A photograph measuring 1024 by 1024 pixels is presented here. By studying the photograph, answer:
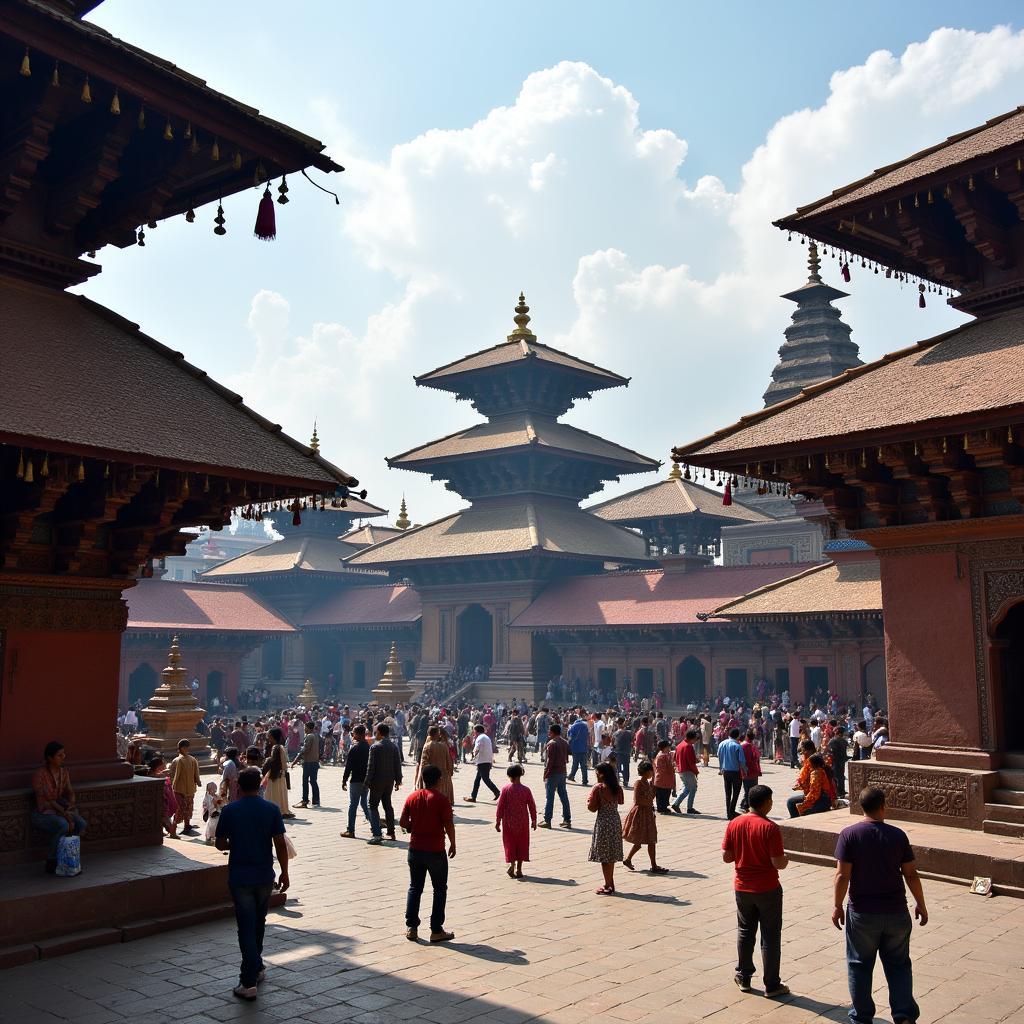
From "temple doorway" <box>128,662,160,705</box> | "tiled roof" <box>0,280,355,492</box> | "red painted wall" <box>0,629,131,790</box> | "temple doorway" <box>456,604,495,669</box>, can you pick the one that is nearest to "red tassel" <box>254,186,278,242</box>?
"tiled roof" <box>0,280,355,492</box>

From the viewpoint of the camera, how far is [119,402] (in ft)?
31.7

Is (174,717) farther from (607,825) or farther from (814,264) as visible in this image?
(814,264)

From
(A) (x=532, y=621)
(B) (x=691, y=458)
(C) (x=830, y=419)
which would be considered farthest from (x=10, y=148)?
(A) (x=532, y=621)

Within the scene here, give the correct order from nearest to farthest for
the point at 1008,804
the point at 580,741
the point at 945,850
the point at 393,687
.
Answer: the point at 945,850
the point at 1008,804
the point at 580,741
the point at 393,687

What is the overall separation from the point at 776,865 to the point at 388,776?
7.67 m

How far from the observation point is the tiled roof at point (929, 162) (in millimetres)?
12273

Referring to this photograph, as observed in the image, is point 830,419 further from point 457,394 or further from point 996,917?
point 457,394

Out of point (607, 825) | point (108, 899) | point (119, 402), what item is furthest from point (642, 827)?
point (119, 402)

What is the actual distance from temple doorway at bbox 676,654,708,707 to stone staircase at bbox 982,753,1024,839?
2228 cm

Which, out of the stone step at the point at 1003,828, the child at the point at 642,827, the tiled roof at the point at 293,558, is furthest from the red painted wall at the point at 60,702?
the tiled roof at the point at 293,558

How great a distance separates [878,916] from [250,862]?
13.9ft

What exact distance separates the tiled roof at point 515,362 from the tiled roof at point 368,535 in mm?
9250

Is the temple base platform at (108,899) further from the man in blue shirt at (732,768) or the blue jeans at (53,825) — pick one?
the man in blue shirt at (732,768)

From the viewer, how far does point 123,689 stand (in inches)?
1437
